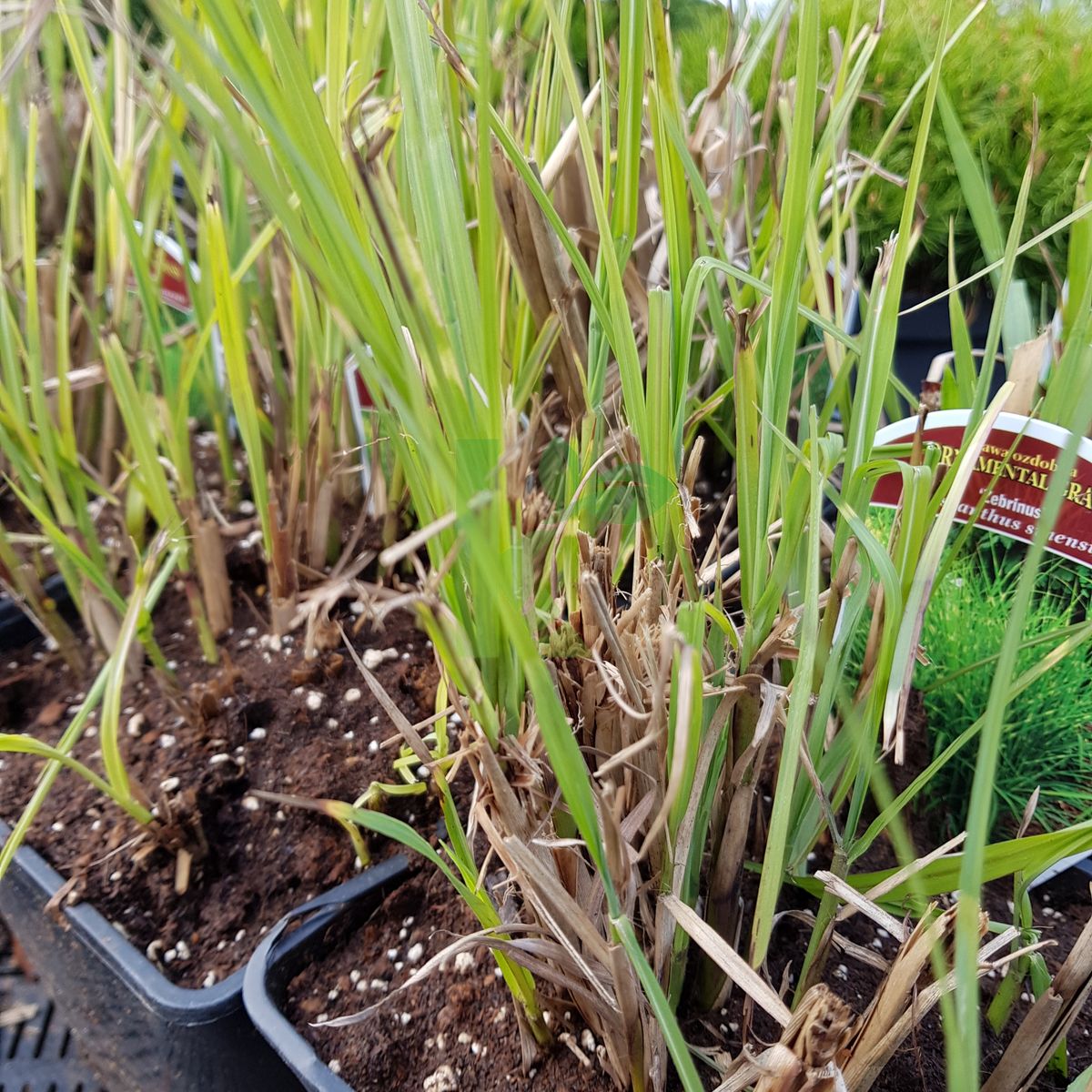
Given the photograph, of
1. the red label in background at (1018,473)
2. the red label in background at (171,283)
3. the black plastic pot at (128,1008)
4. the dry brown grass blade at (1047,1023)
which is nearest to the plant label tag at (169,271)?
the red label in background at (171,283)

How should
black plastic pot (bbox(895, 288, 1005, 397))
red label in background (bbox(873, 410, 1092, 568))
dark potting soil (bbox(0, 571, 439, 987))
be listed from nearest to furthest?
1. red label in background (bbox(873, 410, 1092, 568))
2. dark potting soil (bbox(0, 571, 439, 987))
3. black plastic pot (bbox(895, 288, 1005, 397))

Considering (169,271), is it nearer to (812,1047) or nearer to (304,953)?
(304,953)

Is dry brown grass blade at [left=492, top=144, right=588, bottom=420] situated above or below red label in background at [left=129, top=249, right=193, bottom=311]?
above

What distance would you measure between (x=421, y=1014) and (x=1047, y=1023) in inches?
10.9

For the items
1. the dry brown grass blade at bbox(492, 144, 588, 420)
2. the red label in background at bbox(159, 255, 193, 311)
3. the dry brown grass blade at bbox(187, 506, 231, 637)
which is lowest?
the dry brown grass blade at bbox(187, 506, 231, 637)

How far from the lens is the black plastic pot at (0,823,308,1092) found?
434 mm

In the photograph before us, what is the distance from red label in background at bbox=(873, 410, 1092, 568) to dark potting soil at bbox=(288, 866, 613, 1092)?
1.01 ft

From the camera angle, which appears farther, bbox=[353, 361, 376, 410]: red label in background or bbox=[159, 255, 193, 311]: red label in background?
bbox=[159, 255, 193, 311]: red label in background

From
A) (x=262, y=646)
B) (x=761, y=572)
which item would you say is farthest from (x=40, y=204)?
(x=761, y=572)

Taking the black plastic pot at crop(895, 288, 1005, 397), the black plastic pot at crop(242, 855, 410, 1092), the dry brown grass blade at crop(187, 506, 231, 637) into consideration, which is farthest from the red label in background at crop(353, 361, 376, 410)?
the black plastic pot at crop(895, 288, 1005, 397)

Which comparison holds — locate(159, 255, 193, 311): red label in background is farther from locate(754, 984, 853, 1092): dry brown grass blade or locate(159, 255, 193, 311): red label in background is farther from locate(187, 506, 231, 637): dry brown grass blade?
locate(754, 984, 853, 1092): dry brown grass blade

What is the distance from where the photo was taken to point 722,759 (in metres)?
0.34

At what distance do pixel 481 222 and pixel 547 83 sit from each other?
0.82 ft

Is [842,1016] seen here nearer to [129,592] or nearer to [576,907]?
[576,907]
